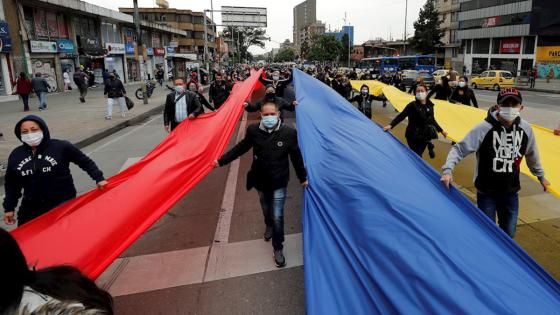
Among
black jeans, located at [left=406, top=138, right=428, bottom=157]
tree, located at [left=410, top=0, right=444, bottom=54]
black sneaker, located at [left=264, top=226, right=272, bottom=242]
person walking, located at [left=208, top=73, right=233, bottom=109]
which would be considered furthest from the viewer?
tree, located at [left=410, top=0, right=444, bottom=54]

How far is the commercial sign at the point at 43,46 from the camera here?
2331cm

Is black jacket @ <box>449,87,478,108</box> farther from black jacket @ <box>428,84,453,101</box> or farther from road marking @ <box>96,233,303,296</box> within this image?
road marking @ <box>96,233,303,296</box>

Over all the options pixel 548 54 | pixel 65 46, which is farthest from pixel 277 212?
pixel 548 54

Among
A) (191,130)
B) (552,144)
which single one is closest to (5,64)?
(191,130)

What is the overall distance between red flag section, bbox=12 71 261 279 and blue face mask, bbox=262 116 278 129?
0.74 m

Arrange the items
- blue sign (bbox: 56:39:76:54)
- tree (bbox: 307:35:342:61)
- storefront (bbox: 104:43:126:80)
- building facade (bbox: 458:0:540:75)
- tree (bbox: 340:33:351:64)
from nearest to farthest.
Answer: blue sign (bbox: 56:39:76:54) < storefront (bbox: 104:43:126:80) < building facade (bbox: 458:0:540:75) < tree (bbox: 307:35:342:61) < tree (bbox: 340:33:351:64)

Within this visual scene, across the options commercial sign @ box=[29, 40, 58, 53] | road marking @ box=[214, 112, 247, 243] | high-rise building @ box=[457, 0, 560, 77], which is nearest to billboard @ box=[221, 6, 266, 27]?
commercial sign @ box=[29, 40, 58, 53]

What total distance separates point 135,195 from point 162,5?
68800 mm

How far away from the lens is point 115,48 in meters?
35.0

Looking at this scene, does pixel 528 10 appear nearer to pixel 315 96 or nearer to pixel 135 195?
pixel 315 96

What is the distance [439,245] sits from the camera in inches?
98.8

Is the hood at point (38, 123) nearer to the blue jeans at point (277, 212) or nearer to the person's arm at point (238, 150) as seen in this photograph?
the person's arm at point (238, 150)

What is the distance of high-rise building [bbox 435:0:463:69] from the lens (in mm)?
58006

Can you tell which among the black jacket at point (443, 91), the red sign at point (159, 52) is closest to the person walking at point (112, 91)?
the black jacket at point (443, 91)
